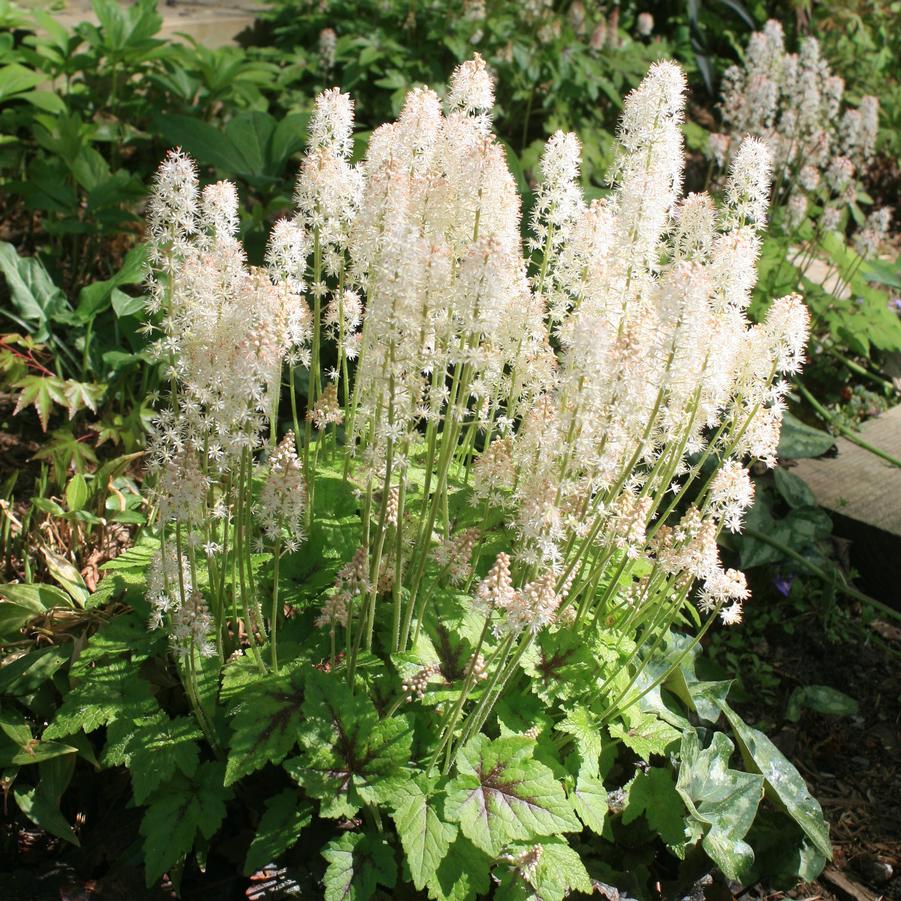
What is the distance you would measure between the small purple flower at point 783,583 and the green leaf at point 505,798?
2.21 metres

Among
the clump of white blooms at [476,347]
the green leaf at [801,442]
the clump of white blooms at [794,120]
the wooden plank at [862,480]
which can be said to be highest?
the clump of white blooms at [794,120]

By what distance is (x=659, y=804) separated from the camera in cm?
255

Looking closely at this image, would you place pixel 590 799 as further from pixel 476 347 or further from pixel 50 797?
pixel 50 797

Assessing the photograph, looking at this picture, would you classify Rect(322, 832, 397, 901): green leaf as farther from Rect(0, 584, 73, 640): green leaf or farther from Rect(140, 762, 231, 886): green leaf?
Rect(0, 584, 73, 640): green leaf

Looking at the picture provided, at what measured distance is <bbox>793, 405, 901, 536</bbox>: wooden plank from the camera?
14.4ft

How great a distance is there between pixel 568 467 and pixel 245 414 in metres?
0.71

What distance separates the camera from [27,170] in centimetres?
489

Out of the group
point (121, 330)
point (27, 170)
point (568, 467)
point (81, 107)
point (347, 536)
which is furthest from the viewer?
point (81, 107)

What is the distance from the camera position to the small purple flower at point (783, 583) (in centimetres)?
410

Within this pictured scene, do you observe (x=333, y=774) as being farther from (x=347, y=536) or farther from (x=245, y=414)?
(x=245, y=414)

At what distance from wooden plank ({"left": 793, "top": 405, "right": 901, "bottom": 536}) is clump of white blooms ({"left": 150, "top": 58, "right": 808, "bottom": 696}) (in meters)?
2.18

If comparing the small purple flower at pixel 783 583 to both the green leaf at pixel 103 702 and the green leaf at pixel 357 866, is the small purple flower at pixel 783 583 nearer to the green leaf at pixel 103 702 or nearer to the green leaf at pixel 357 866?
the green leaf at pixel 357 866

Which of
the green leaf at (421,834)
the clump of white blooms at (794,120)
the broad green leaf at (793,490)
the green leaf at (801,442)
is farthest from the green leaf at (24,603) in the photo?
the clump of white blooms at (794,120)

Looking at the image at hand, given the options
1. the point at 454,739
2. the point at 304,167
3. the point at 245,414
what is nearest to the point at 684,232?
the point at 304,167
